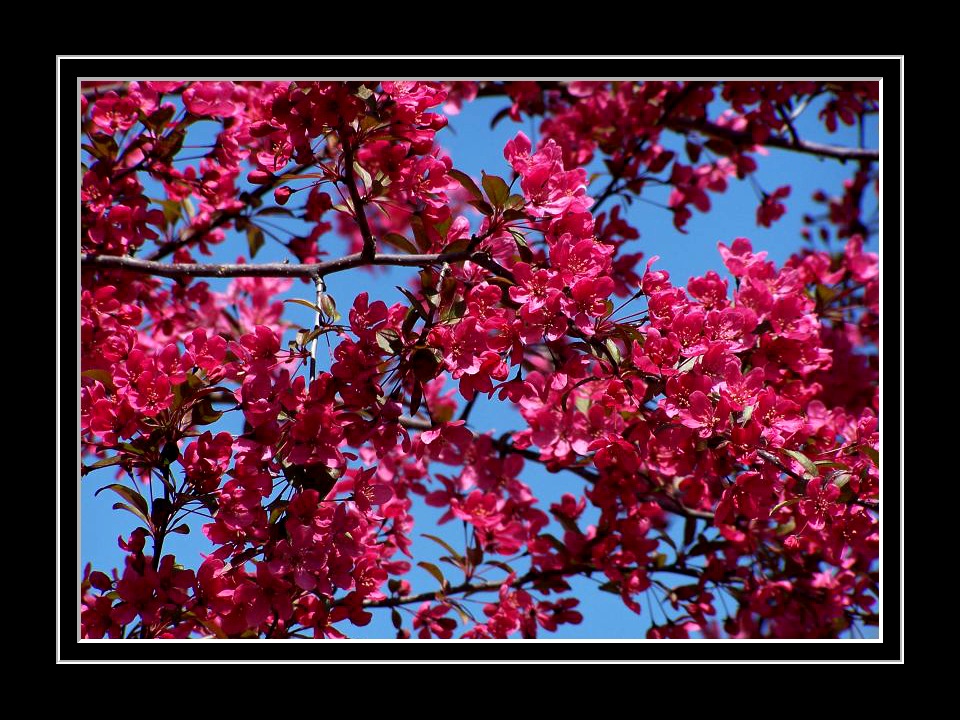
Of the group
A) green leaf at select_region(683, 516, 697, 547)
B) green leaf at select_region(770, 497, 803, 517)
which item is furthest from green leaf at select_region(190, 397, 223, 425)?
green leaf at select_region(683, 516, 697, 547)

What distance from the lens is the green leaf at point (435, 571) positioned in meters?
2.43

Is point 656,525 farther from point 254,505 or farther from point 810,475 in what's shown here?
point 254,505

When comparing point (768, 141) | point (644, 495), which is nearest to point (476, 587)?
point (644, 495)

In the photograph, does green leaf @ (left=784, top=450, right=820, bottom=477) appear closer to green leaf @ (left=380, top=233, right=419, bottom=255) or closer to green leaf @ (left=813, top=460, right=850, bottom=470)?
green leaf @ (left=813, top=460, right=850, bottom=470)

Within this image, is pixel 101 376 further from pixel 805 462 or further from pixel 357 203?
pixel 805 462

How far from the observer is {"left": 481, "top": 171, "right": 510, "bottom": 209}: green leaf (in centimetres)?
173

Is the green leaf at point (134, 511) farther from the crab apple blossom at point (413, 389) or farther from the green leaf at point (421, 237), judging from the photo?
the green leaf at point (421, 237)

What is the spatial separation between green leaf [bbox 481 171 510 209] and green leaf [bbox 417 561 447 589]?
114 centimetres

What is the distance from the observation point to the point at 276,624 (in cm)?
193

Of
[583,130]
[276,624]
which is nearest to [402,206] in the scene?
[276,624]

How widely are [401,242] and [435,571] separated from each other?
40.2 inches

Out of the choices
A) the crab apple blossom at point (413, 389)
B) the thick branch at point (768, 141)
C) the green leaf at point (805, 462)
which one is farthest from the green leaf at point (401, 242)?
the thick branch at point (768, 141)
